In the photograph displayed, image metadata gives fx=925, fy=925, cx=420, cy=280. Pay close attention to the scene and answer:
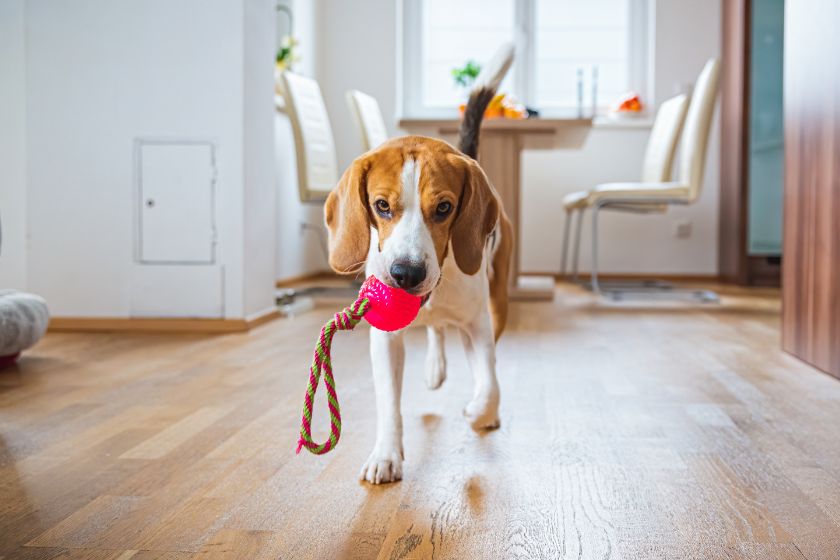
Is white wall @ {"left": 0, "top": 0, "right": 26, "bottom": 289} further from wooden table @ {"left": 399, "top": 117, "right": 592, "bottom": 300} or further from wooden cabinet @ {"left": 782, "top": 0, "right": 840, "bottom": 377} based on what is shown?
wooden cabinet @ {"left": 782, "top": 0, "right": 840, "bottom": 377}

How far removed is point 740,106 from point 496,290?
4478 mm

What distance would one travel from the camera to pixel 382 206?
1.41 meters

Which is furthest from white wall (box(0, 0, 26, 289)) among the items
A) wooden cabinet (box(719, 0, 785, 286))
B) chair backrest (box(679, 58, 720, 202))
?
wooden cabinet (box(719, 0, 785, 286))

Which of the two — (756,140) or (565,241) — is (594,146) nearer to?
(565,241)

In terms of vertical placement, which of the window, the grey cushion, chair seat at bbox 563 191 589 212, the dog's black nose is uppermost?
the window

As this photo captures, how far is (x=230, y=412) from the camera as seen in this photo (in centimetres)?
204

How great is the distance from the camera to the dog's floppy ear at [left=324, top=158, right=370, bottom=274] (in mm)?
1449

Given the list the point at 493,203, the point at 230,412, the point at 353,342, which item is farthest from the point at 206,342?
the point at 493,203

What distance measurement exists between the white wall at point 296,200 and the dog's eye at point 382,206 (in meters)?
3.94

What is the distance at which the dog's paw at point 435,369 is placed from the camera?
2.10m

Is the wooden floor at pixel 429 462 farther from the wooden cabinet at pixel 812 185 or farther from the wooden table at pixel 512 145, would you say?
the wooden table at pixel 512 145

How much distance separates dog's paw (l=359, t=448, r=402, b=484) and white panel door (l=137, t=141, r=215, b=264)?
204 centimetres

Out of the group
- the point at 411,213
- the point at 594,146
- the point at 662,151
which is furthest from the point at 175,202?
the point at 594,146

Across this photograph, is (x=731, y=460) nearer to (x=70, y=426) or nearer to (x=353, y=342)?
(x=70, y=426)
